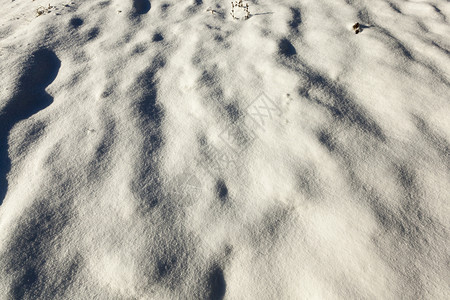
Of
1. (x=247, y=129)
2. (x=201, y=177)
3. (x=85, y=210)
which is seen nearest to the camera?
(x=85, y=210)

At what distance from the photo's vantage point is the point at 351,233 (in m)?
1.26

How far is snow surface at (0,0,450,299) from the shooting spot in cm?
122

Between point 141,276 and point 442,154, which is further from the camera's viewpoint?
point 442,154

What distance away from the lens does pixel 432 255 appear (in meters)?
1.18

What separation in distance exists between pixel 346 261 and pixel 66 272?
3.63 feet

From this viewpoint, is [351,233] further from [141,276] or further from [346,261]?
[141,276]

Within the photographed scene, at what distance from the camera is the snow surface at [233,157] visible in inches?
47.9

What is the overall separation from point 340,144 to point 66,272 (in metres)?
1.36

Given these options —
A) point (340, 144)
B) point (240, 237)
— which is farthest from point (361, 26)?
point (240, 237)

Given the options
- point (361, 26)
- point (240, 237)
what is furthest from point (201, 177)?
point (361, 26)

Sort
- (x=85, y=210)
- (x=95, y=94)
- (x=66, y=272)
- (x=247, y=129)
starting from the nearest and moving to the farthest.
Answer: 1. (x=66, y=272)
2. (x=85, y=210)
3. (x=247, y=129)
4. (x=95, y=94)

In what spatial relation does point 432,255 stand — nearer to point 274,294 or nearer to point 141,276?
point 274,294

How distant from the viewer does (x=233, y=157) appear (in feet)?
5.27

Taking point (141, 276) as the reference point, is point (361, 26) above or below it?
above
